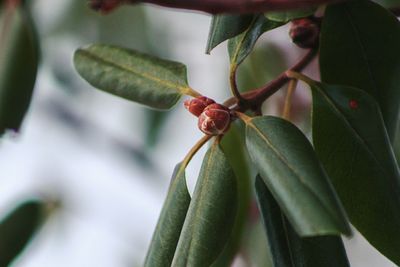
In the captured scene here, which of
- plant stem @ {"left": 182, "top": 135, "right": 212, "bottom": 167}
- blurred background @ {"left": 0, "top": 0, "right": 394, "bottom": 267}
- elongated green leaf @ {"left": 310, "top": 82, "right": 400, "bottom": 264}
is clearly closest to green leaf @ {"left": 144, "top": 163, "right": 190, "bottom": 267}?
plant stem @ {"left": 182, "top": 135, "right": 212, "bottom": 167}

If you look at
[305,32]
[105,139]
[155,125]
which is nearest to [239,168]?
[305,32]

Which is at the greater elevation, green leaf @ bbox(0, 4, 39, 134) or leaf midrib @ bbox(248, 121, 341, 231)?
leaf midrib @ bbox(248, 121, 341, 231)

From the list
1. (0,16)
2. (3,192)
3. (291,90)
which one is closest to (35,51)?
(0,16)

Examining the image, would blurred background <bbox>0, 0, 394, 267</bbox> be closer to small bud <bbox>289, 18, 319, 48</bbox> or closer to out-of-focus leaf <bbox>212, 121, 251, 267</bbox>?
out-of-focus leaf <bbox>212, 121, 251, 267</bbox>

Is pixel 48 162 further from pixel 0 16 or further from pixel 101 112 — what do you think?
pixel 0 16

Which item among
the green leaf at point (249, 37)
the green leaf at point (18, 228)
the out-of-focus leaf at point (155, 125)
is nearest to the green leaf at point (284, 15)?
the green leaf at point (249, 37)

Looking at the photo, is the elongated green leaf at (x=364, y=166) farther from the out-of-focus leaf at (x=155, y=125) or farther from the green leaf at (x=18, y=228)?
the out-of-focus leaf at (x=155, y=125)

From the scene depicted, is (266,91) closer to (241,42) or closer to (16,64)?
(241,42)
